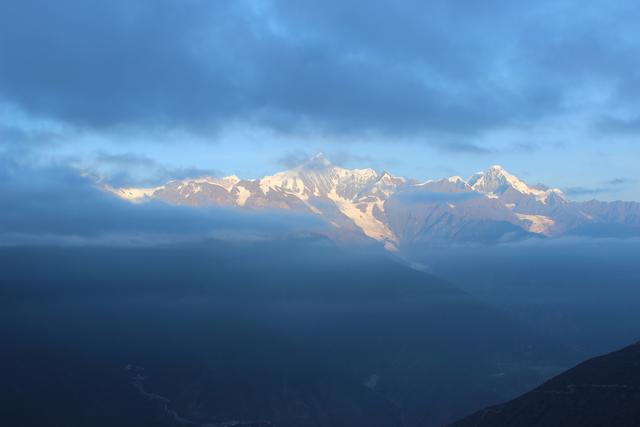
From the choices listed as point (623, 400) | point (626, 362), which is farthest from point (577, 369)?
point (623, 400)

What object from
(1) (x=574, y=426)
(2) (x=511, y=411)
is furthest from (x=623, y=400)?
(2) (x=511, y=411)

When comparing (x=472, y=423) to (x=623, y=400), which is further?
(x=472, y=423)

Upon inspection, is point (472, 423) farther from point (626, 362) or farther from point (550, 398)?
point (626, 362)

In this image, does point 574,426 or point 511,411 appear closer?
point 574,426

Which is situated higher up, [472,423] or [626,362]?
[626,362]

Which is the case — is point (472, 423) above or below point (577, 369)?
below

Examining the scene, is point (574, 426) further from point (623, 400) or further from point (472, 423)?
point (472, 423)
